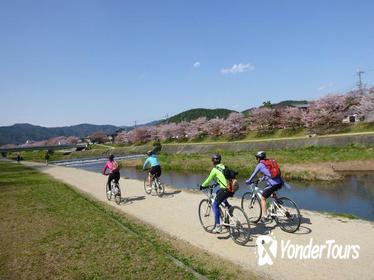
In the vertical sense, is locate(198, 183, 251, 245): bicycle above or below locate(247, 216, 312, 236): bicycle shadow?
above

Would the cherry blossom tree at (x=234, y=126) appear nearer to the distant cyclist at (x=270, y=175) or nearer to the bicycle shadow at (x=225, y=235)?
the bicycle shadow at (x=225, y=235)

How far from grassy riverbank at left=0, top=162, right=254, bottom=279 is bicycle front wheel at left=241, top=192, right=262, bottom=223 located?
9.59ft

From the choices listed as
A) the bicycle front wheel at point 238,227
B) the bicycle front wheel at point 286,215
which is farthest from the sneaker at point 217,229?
the bicycle front wheel at point 286,215

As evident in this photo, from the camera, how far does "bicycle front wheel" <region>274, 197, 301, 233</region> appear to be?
30.6 ft

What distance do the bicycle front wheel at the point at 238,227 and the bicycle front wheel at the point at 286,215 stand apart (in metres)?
1.16

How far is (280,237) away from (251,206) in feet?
7.61

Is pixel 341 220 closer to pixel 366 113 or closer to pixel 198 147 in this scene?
pixel 366 113

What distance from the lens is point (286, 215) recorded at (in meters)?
9.39

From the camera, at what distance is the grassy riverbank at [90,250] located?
691cm

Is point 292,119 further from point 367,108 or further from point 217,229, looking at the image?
point 217,229

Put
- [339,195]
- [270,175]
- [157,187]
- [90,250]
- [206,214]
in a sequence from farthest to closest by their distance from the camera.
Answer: [339,195], [157,187], [206,214], [270,175], [90,250]

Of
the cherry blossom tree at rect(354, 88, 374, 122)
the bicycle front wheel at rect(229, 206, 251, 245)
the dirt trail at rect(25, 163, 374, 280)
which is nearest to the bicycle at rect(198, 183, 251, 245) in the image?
the bicycle front wheel at rect(229, 206, 251, 245)

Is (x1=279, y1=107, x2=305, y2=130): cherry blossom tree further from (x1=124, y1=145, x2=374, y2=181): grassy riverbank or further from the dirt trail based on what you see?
the dirt trail

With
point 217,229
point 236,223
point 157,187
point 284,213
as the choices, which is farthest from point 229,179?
point 157,187
